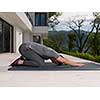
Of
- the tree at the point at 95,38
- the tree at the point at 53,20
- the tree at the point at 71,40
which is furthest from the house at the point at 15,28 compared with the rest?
the tree at the point at 95,38

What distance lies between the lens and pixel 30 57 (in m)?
12.4

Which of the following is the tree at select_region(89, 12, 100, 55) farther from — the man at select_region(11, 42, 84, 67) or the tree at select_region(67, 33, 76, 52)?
the man at select_region(11, 42, 84, 67)

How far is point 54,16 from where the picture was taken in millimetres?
34062

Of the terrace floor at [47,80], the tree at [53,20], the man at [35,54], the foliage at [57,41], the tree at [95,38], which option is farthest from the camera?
the tree at [53,20]

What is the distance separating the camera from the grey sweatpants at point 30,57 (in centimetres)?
1234

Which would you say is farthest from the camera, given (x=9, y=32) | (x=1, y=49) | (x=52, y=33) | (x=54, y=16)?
(x=54, y=16)

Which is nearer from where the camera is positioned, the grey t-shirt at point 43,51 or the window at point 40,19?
the grey t-shirt at point 43,51

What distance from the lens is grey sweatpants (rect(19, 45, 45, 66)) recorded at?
1234cm

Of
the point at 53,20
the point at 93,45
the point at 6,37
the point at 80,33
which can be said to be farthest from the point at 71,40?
the point at 6,37

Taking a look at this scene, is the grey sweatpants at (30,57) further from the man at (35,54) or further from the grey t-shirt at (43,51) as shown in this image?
the grey t-shirt at (43,51)
